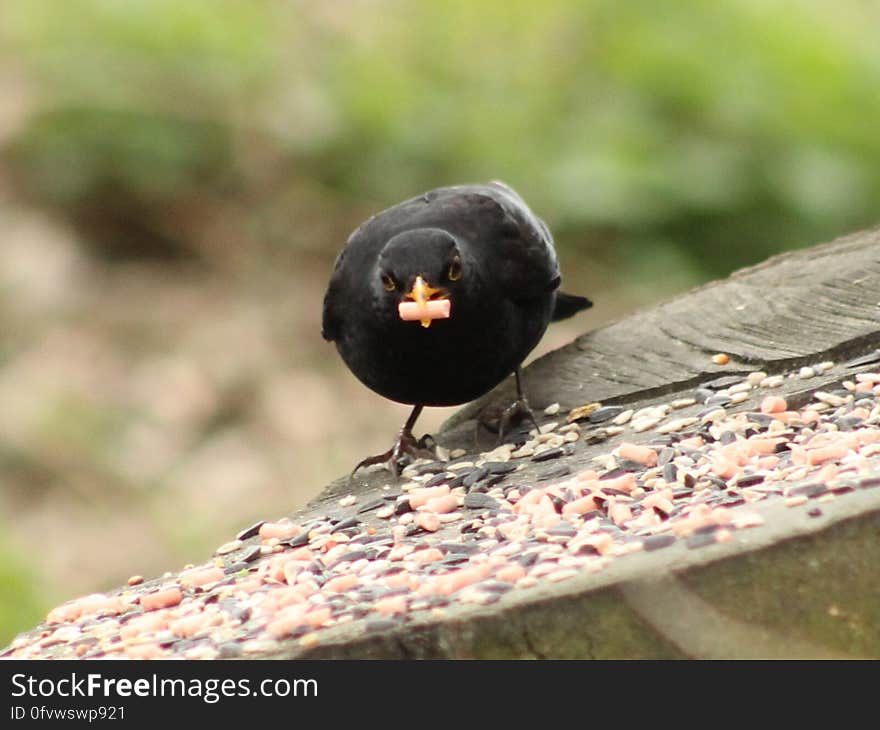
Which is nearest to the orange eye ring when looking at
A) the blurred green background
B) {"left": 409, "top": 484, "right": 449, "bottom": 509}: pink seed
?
{"left": 409, "top": 484, "right": 449, "bottom": 509}: pink seed

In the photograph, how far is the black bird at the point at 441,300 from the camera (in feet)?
11.0

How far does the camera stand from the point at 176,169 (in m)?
6.67

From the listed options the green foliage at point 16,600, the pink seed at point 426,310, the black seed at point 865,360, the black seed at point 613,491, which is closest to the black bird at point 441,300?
the pink seed at point 426,310

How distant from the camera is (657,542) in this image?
6.45ft

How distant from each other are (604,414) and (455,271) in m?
0.50

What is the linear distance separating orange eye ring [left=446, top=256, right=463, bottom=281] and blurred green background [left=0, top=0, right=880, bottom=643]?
2713 mm

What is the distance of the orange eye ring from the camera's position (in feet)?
11.1

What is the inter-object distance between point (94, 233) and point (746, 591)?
17.7 ft

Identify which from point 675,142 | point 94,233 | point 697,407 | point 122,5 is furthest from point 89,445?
point 697,407

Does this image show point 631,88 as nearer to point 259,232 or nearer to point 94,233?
point 259,232

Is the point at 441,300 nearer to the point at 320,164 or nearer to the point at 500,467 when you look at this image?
the point at 500,467

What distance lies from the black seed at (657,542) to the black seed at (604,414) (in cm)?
120
